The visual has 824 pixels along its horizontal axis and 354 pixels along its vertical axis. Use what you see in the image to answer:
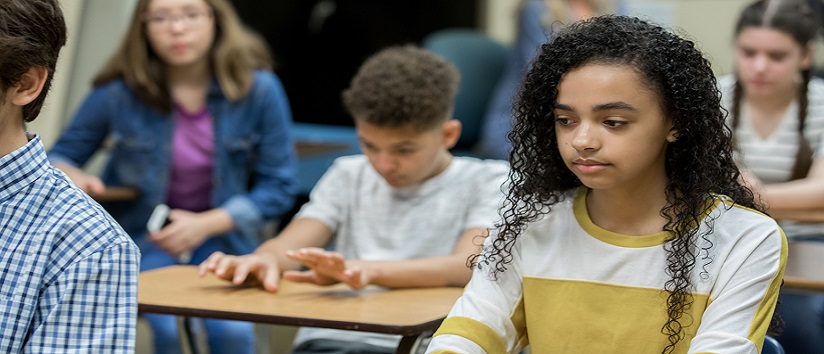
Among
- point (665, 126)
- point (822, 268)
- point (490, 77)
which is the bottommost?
point (490, 77)

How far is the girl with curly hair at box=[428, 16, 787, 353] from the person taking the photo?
65.3 inches

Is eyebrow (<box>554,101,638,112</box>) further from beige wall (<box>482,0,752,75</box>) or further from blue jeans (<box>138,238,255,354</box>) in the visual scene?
beige wall (<box>482,0,752,75</box>)

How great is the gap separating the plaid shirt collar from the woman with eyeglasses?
1.49 meters

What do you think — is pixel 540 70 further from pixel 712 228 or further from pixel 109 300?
pixel 109 300

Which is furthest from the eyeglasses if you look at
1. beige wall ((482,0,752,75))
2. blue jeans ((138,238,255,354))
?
beige wall ((482,0,752,75))

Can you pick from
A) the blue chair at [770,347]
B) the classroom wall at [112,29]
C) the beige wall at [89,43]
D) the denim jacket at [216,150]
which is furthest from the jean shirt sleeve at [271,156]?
the blue chair at [770,347]

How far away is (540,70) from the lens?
1.80 metres

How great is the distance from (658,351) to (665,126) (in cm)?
36

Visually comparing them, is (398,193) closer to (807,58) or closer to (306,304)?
(306,304)

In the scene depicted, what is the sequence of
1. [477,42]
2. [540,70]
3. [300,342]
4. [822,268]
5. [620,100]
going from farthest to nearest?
[477,42] < [300,342] < [822,268] < [540,70] < [620,100]

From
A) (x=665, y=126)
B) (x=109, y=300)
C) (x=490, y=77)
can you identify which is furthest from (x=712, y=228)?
(x=490, y=77)

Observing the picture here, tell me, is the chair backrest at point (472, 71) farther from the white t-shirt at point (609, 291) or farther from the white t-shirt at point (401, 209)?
the white t-shirt at point (609, 291)

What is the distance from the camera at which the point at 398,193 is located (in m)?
2.60

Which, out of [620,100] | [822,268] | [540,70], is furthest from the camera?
[822,268]
